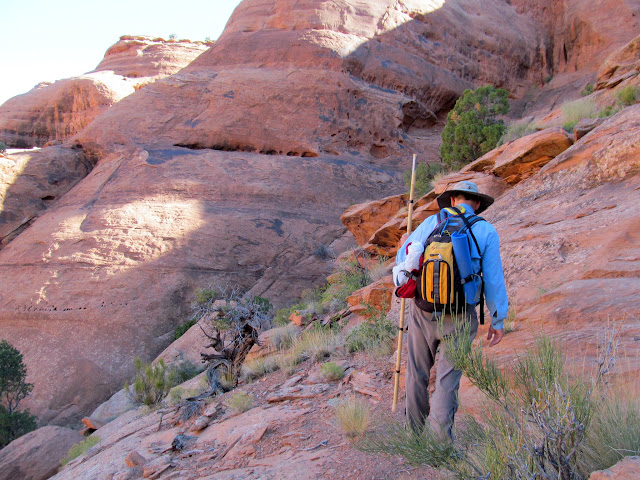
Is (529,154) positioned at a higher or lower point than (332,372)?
higher

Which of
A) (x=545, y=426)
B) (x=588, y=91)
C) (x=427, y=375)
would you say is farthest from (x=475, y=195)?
(x=588, y=91)

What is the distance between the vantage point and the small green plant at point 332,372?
5707 millimetres

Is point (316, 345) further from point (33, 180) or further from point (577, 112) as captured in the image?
point (33, 180)

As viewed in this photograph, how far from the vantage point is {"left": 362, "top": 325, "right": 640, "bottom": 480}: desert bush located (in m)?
2.27

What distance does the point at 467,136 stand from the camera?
46.4ft

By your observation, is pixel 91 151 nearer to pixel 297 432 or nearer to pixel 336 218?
pixel 336 218

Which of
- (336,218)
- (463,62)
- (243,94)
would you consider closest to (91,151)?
(243,94)

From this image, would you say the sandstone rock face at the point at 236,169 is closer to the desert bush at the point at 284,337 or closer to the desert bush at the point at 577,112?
the desert bush at the point at 284,337

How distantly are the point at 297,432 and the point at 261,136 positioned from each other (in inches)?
678

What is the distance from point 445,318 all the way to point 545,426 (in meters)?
1.23

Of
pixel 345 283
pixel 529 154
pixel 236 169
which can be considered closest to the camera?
pixel 529 154

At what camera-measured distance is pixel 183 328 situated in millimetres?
14430

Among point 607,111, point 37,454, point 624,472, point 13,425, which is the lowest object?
point 13,425

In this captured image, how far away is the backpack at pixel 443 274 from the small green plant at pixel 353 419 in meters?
1.28
